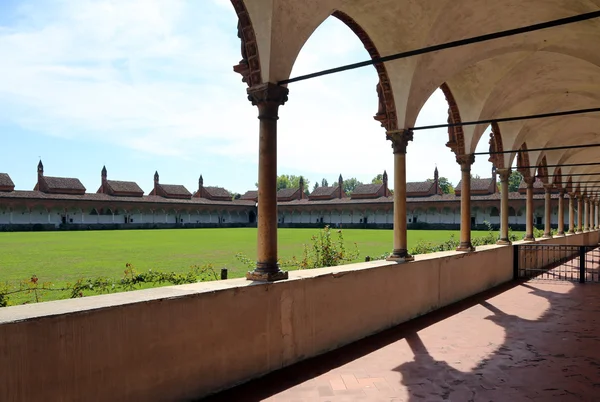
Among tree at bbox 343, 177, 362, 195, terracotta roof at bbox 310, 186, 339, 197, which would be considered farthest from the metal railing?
tree at bbox 343, 177, 362, 195

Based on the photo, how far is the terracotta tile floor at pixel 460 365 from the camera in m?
3.92

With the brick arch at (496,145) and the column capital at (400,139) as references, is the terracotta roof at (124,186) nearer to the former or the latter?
the brick arch at (496,145)

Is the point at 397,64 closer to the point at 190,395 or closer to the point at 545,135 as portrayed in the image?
the point at 190,395

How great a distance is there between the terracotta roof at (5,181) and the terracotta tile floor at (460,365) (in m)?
53.6

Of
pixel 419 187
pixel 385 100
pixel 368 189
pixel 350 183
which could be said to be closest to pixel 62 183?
pixel 368 189

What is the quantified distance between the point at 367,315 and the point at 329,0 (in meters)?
3.99

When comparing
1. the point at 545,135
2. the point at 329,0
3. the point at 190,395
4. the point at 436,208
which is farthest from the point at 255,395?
the point at 436,208

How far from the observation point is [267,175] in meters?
4.82

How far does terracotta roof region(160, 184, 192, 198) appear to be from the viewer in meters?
64.8

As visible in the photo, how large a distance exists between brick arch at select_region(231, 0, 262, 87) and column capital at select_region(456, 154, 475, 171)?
6603mm

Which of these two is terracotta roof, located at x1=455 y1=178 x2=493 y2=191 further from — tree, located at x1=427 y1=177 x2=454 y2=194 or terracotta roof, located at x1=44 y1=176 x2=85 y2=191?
terracotta roof, located at x1=44 y1=176 x2=85 y2=191

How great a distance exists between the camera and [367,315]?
584cm

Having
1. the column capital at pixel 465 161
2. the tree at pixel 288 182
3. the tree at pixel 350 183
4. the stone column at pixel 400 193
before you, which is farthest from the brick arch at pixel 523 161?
the tree at pixel 350 183

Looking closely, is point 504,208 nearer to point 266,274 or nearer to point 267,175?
point 267,175
